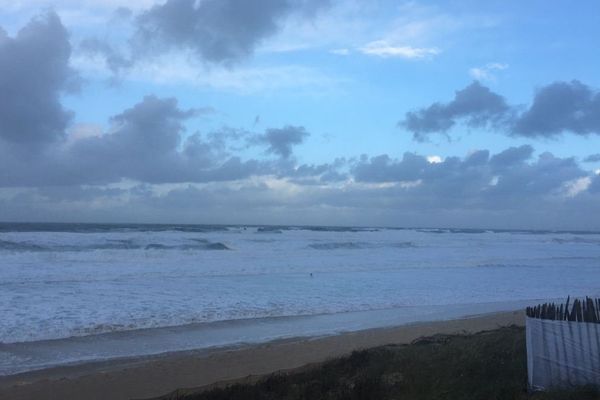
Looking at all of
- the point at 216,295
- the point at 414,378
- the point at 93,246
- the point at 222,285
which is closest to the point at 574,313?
the point at 414,378

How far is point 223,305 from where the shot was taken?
17422 millimetres

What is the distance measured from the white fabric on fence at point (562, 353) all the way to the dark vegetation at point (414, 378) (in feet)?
0.78

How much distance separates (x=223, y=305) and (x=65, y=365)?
7.17 metres

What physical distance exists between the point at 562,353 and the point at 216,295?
14.1 m

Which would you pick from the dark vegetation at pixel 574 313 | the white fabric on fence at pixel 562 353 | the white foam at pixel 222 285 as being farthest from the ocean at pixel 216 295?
the dark vegetation at pixel 574 313

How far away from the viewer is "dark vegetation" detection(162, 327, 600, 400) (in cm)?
714

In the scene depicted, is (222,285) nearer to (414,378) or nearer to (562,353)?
(414,378)

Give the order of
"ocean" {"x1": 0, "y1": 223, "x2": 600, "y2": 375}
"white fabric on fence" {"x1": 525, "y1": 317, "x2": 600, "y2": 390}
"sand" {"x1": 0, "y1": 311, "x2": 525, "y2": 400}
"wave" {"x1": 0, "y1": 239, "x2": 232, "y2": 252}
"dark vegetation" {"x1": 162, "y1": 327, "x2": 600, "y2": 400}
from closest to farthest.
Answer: "white fabric on fence" {"x1": 525, "y1": 317, "x2": 600, "y2": 390}
"dark vegetation" {"x1": 162, "y1": 327, "x2": 600, "y2": 400}
"sand" {"x1": 0, "y1": 311, "x2": 525, "y2": 400}
"ocean" {"x1": 0, "y1": 223, "x2": 600, "y2": 375}
"wave" {"x1": 0, "y1": 239, "x2": 232, "y2": 252}

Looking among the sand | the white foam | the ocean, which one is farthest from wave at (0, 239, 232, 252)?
the sand

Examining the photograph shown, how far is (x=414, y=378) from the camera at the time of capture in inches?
313

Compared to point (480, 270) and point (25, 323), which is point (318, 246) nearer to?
point (480, 270)

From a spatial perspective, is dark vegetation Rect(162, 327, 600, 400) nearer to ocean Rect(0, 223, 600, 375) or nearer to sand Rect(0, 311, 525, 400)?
sand Rect(0, 311, 525, 400)

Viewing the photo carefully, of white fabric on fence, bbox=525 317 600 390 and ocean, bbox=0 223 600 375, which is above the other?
white fabric on fence, bbox=525 317 600 390

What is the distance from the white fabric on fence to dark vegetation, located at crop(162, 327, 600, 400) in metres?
0.24
